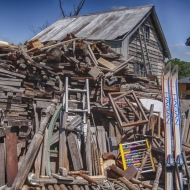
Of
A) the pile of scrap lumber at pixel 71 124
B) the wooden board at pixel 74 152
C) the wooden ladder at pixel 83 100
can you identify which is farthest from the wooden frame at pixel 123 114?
the wooden board at pixel 74 152

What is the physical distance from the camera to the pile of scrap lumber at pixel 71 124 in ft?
23.0

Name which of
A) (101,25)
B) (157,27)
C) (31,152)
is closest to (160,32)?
(157,27)

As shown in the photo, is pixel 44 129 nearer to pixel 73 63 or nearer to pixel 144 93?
pixel 73 63

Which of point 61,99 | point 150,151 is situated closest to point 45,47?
point 61,99

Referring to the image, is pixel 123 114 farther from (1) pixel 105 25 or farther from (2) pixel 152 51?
(2) pixel 152 51

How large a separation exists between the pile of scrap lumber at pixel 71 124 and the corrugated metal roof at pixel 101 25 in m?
6.77

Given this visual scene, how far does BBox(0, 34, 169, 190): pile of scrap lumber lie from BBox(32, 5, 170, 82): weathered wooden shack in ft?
21.6

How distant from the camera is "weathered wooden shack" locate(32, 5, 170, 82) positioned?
16.7m

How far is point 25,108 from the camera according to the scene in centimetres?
856

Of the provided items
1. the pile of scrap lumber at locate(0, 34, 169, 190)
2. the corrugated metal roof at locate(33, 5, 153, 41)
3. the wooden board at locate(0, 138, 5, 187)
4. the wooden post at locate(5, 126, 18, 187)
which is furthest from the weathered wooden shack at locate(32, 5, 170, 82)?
the wooden board at locate(0, 138, 5, 187)

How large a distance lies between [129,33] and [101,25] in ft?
7.09

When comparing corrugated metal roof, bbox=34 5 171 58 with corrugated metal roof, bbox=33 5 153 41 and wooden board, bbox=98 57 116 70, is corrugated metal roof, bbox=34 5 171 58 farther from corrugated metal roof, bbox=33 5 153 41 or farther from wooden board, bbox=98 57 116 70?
wooden board, bbox=98 57 116 70

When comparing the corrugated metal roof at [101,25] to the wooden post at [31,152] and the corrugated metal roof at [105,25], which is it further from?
the wooden post at [31,152]

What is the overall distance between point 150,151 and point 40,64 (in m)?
3.85
